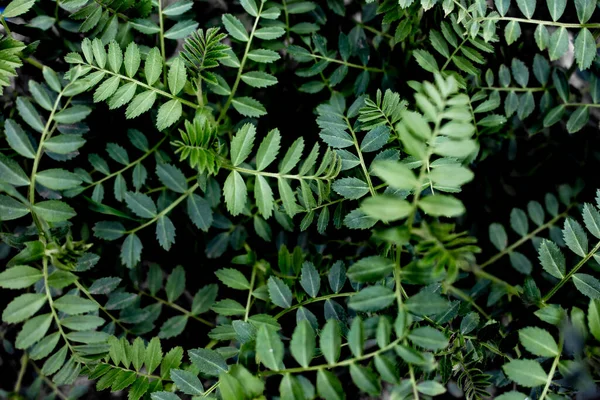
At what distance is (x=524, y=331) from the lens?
0.75 meters

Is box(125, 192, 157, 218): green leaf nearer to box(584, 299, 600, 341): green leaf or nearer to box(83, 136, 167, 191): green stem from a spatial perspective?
box(83, 136, 167, 191): green stem

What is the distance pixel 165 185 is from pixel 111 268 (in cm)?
26

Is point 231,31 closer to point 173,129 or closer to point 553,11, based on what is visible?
point 173,129

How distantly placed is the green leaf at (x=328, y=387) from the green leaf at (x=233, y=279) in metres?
0.35

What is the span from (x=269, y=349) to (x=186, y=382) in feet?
0.66

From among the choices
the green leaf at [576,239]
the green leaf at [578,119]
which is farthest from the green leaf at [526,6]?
the green leaf at [576,239]

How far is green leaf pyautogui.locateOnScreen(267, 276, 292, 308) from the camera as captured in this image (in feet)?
2.96

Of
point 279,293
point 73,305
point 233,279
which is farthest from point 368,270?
point 73,305

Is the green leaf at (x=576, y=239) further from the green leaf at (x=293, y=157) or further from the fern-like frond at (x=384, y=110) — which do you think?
the green leaf at (x=293, y=157)

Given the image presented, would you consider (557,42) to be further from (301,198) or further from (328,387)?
Answer: (328,387)

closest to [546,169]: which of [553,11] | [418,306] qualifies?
[553,11]

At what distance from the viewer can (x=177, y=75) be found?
34.3 inches

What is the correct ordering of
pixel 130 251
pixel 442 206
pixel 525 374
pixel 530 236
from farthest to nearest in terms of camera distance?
pixel 530 236, pixel 130 251, pixel 525 374, pixel 442 206

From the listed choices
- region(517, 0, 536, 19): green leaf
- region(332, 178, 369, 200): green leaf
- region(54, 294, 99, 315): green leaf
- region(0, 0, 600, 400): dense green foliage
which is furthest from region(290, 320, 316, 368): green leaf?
region(517, 0, 536, 19): green leaf
